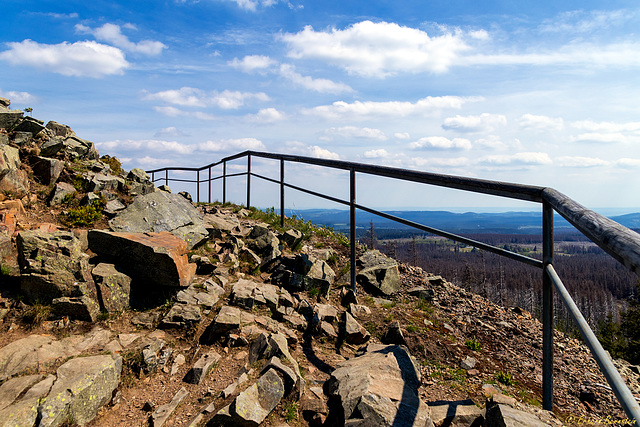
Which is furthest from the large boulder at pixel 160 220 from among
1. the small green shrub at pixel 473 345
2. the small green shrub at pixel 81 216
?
the small green shrub at pixel 473 345

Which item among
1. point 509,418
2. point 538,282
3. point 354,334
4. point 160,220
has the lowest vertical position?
point 538,282

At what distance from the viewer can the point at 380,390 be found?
8.61ft

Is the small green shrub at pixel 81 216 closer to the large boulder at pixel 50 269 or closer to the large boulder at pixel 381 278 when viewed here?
the large boulder at pixel 50 269

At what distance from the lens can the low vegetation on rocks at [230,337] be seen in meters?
2.64

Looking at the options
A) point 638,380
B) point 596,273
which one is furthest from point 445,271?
point 638,380

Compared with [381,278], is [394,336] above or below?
below

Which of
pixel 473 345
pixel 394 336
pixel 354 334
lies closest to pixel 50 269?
pixel 354 334

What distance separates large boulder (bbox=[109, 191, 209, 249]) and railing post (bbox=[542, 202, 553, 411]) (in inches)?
181

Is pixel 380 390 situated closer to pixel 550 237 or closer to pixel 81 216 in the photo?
pixel 550 237

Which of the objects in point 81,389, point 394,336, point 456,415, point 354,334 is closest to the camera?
point 456,415

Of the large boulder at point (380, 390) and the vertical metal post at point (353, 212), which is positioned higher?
the vertical metal post at point (353, 212)

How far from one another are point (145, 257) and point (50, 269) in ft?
2.89

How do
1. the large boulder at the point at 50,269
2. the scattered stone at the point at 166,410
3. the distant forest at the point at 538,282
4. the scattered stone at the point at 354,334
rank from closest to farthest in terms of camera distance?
the scattered stone at the point at 166,410
the large boulder at the point at 50,269
the scattered stone at the point at 354,334
the distant forest at the point at 538,282

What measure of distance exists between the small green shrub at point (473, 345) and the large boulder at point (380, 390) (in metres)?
1.23
